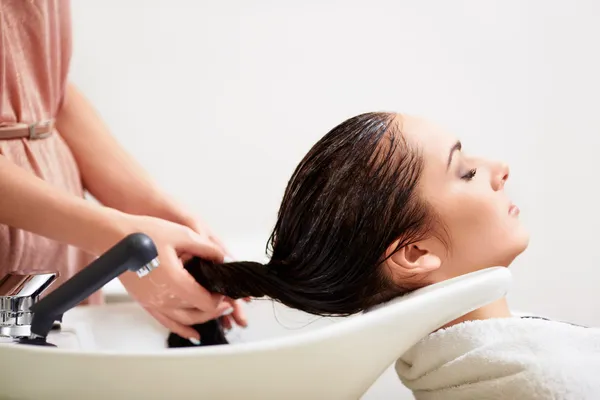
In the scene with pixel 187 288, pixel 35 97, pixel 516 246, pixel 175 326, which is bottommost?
pixel 175 326

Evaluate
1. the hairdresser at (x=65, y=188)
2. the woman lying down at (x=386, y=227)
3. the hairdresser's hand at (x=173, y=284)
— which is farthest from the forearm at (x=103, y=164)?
the woman lying down at (x=386, y=227)

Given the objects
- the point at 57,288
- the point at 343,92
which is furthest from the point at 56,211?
the point at 343,92

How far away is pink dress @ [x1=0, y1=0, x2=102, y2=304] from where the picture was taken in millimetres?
1236

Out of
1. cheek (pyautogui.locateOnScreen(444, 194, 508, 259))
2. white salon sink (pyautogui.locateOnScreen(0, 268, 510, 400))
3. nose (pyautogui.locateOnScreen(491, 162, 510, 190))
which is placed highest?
nose (pyautogui.locateOnScreen(491, 162, 510, 190))

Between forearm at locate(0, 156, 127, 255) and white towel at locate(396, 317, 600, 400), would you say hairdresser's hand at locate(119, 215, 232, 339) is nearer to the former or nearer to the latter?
forearm at locate(0, 156, 127, 255)

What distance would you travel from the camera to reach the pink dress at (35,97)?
4.06ft

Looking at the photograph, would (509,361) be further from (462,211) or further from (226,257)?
(226,257)

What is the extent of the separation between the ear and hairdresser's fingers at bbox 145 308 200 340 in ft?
1.25

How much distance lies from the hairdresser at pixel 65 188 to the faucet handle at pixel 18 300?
15cm

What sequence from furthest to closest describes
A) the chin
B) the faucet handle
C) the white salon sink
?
the chin
the faucet handle
the white salon sink

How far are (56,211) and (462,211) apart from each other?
0.61m

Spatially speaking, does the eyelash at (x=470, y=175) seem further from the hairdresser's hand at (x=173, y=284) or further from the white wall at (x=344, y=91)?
the white wall at (x=344, y=91)

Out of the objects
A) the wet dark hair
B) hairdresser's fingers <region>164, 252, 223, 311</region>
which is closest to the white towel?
the wet dark hair

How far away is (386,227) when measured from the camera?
1069mm
